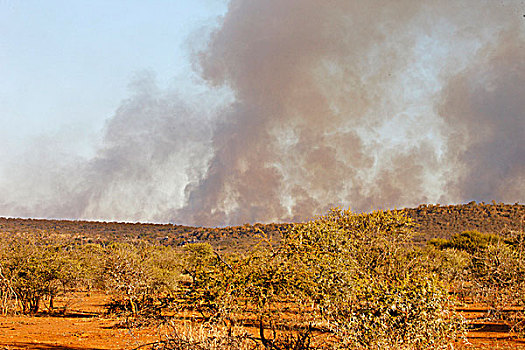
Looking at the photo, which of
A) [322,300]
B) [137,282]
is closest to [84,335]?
[137,282]

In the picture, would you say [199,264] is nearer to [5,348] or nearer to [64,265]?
[5,348]

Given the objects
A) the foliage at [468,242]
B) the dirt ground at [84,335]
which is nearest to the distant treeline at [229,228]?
the foliage at [468,242]

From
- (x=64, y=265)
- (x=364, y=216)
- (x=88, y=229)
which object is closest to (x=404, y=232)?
(x=364, y=216)

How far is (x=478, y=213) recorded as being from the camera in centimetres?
9806

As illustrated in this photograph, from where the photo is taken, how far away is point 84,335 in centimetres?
1962

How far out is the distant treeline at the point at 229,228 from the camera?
85812mm

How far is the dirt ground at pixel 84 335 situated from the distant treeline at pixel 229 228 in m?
48.1

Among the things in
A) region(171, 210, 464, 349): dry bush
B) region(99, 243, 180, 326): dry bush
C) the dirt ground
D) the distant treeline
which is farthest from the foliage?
region(171, 210, 464, 349): dry bush

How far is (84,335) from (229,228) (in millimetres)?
112379

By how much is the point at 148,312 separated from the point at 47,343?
11.2 metres

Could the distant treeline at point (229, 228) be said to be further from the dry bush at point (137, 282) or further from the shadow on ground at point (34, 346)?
the shadow on ground at point (34, 346)

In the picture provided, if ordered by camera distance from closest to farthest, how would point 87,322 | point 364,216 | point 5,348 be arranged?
point 5,348 → point 364,216 → point 87,322

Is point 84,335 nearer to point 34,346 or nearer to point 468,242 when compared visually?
point 34,346

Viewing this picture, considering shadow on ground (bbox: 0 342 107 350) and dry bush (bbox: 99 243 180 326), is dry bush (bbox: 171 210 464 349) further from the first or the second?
shadow on ground (bbox: 0 342 107 350)
